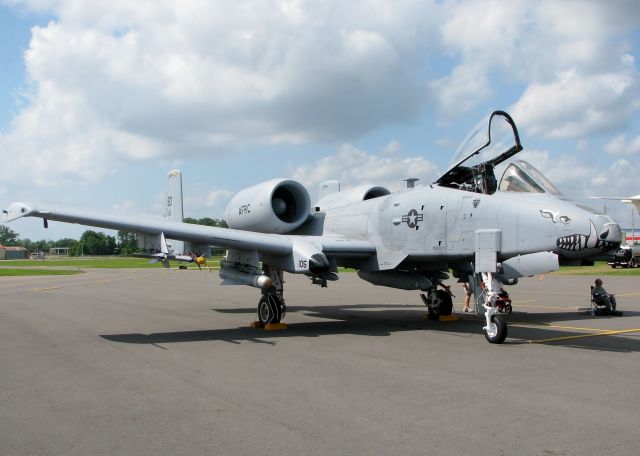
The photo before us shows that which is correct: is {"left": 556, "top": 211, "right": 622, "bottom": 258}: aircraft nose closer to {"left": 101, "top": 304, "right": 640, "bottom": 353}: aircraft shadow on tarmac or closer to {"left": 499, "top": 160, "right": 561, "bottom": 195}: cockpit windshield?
{"left": 499, "top": 160, "right": 561, "bottom": 195}: cockpit windshield

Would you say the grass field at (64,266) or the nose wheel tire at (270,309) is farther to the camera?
the grass field at (64,266)

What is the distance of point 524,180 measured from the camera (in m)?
10.3

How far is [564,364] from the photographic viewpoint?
313 inches

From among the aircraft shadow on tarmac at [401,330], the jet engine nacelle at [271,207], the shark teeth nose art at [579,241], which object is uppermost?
the jet engine nacelle at [271,207]

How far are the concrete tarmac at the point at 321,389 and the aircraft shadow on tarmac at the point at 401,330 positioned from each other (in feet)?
0.18

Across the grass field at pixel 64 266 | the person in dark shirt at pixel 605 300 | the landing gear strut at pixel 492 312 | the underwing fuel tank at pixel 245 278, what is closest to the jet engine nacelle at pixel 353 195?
the underwing fuel tank at pixel 245 278

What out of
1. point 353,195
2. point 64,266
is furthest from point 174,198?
point 64,266

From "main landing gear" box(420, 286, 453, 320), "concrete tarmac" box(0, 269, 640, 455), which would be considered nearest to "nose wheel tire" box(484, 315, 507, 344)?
"concrete tarmac" box(0, 269, 640, 455)

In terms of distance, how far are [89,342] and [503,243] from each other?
7.83 meters

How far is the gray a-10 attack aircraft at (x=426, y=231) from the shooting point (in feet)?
31.4

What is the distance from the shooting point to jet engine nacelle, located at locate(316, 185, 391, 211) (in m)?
14.8

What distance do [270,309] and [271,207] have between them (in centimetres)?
305

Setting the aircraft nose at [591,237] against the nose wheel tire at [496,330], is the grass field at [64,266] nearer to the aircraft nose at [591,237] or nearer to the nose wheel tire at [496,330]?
the nose wheel tire at [496,330]

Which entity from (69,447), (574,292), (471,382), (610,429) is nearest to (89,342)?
(69,447)
